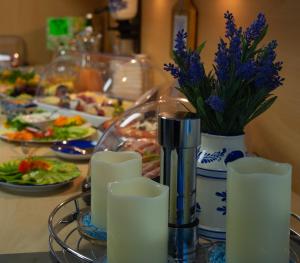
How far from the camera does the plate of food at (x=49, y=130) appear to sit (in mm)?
1445

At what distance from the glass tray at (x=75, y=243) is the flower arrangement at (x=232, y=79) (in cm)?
16

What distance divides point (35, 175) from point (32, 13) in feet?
7.40

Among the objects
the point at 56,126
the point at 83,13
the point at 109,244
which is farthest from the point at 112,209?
the point at 83,13

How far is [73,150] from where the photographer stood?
1279 mm

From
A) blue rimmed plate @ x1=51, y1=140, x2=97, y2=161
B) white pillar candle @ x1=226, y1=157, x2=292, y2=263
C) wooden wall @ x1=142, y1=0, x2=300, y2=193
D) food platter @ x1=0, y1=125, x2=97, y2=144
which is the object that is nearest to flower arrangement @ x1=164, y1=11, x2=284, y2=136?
white pillar candle @ x1=226, y1=157, x2=292, y2=263

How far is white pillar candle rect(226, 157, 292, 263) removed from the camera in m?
0.54

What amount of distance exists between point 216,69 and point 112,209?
23 cm

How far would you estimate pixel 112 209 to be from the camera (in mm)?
560

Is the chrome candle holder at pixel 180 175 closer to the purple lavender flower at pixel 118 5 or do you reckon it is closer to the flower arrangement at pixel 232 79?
the flower arrangement at pixel 232 79

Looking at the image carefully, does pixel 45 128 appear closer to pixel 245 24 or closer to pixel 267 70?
pixel 245 24

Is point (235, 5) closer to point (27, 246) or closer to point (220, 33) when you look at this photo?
point (220, 33)

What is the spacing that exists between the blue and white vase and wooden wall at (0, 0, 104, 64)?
253cm

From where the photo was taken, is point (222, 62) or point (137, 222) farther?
point (222, 62)

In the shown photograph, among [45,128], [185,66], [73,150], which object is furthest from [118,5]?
[185,66]
